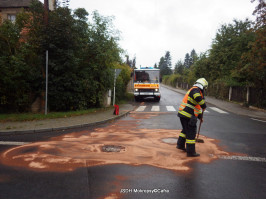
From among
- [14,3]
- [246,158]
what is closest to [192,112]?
[246,158]

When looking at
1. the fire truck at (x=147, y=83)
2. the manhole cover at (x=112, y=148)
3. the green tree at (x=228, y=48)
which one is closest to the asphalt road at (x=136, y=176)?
the manhole cover at (x=112, y=148)

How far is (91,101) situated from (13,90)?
13.2 feet

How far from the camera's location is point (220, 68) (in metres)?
30.0

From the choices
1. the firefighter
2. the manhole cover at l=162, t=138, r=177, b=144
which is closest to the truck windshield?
the manhole cover at l=162, t=138, r=177, b=144

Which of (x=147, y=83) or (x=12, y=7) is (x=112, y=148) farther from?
(x=12, y=7)

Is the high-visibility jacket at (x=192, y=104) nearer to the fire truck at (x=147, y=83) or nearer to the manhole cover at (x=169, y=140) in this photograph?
the manhole cover at (x=169, y=140)

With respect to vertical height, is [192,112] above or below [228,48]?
below

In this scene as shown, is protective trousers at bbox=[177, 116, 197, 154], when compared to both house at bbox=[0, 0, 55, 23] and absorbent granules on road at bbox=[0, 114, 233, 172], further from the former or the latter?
house at bbox=[0, 0, 55, 23]

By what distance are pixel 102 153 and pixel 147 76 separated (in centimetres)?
1609

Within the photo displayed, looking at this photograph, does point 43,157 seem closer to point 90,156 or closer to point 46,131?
point 90,156

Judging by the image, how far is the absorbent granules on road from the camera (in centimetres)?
475

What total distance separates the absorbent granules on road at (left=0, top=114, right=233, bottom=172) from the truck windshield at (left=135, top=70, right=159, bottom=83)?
1376cm

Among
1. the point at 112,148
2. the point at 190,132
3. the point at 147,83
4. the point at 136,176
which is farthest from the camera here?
the point at 147,83

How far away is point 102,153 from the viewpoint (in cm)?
547
